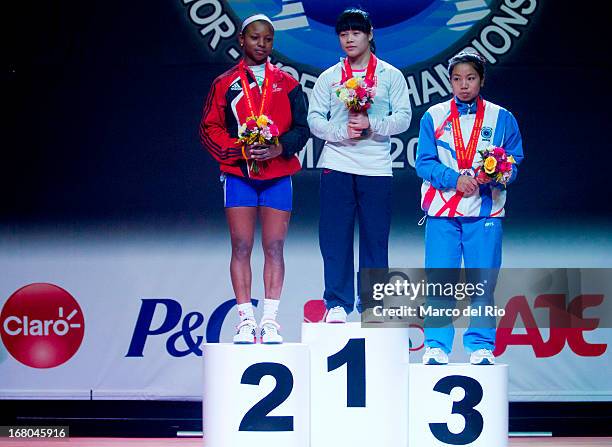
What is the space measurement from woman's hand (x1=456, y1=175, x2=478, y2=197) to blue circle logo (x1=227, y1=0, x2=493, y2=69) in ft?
4.71

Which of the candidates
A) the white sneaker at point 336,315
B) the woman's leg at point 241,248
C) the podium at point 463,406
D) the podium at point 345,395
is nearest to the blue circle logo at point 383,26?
the woman's leg at point 241,248

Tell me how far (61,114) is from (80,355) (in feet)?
4.63

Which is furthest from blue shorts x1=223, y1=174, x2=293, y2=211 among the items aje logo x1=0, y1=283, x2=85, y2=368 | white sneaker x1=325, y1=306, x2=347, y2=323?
aje logo x1=0, y1=283, x2=85, y2=368

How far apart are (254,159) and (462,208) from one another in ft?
3.25

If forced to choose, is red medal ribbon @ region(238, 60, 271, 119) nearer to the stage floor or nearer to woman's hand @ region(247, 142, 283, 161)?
woman's hand @ region(247, 142, 283, 161)

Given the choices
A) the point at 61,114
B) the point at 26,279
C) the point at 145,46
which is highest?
the point at 145,46

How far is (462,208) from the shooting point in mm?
4703

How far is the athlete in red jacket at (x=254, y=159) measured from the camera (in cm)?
462

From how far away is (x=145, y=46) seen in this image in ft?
19.4

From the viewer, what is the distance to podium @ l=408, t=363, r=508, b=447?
14.4 ft

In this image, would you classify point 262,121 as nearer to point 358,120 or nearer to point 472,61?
point 358,120

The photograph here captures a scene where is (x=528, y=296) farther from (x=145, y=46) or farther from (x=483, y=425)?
(x=145, y=46)

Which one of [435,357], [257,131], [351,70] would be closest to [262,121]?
[257,131]

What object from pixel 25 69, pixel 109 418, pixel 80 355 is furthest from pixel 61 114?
pixel 109 418
